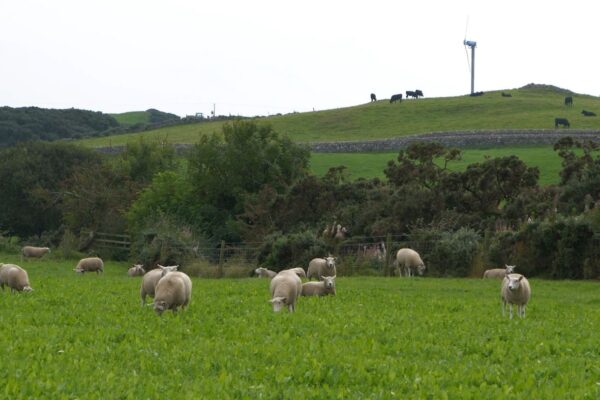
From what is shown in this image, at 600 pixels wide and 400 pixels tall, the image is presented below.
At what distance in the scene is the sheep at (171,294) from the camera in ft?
61.9

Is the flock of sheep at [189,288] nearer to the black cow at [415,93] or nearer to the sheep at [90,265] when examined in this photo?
the sheep at [90,265]

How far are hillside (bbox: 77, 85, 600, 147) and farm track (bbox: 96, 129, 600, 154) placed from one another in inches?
236

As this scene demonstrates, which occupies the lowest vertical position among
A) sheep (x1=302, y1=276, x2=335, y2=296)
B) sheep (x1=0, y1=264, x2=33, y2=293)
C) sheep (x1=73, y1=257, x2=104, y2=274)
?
sheep (x1=73, y1=257, x2=104, y2=274)

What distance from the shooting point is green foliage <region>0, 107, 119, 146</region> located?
14488cm

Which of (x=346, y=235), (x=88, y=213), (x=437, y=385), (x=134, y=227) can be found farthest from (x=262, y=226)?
(x=437, y=385)

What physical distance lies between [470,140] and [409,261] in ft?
160

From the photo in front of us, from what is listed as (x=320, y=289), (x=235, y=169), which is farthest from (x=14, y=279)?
(x=235, y=169)

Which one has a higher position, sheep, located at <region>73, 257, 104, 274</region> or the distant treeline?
the distant treeline

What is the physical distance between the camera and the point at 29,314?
18.5 metres

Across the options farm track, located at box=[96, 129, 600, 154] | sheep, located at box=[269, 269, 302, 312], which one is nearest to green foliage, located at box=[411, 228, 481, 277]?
sheep, located at box=[269, 269, 302, 312]

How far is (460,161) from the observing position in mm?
74438

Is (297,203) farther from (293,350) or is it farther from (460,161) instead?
(293,350)

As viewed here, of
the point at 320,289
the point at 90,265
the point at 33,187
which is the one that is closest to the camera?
the point at 320,289

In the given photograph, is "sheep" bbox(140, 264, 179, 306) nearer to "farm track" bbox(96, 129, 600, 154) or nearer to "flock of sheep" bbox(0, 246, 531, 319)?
"flock of sheep" bbox(0, 246, 531, 319)
